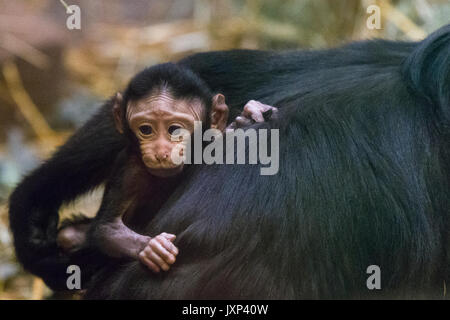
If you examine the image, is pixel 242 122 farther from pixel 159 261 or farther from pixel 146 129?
pixel 159 261

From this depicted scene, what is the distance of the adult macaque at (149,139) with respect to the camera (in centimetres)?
296

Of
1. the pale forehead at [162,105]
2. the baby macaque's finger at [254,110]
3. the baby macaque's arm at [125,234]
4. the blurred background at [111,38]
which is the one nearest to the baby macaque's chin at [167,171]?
the baby macaque's arm at [125,234]

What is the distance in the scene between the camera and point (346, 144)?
287cm

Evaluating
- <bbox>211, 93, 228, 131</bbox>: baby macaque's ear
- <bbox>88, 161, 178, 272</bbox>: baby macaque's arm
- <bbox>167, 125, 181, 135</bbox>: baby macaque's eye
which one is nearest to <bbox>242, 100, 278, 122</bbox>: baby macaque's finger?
<bbox>211, 93, 228, 131</bbox>: baby macaque's ear

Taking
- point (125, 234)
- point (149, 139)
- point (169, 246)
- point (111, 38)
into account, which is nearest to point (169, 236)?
point (169, 246)

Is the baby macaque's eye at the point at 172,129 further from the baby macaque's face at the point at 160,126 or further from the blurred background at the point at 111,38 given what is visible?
the blurred background at the point at 111,38

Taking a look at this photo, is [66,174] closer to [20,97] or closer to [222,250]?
[222,250]

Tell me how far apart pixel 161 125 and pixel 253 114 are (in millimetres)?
368

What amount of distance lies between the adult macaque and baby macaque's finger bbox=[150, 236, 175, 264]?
11 cm

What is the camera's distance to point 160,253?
2.71 meters

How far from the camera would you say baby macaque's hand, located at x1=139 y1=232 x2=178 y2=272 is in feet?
8.86
